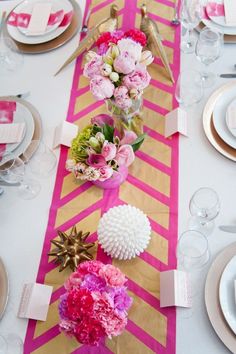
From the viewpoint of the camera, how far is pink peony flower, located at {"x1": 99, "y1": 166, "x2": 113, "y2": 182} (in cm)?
119

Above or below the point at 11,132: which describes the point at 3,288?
below

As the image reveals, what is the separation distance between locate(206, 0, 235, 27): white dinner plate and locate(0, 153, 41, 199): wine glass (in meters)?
0.98

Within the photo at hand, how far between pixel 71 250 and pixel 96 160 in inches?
11.3

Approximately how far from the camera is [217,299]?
3.52 feet

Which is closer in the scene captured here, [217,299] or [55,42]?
[217,299]

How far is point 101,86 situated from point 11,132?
475mm

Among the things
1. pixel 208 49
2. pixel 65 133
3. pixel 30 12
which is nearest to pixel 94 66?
pixel 65 133

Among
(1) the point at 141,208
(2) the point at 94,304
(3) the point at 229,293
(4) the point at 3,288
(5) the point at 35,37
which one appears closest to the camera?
(2) the point at 94,304

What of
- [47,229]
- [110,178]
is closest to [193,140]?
[110,178]

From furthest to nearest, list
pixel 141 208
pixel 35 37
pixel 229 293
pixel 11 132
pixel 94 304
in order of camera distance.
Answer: pixel 35 37
pixel 11 132
pixel 141 208
pixel 229 293
pixel 94 304

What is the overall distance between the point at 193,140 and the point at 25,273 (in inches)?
29.1

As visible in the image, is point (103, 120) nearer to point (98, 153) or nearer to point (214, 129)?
point (98, 153)

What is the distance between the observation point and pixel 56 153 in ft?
4.75

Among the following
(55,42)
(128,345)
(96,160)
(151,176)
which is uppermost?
(55,42)
